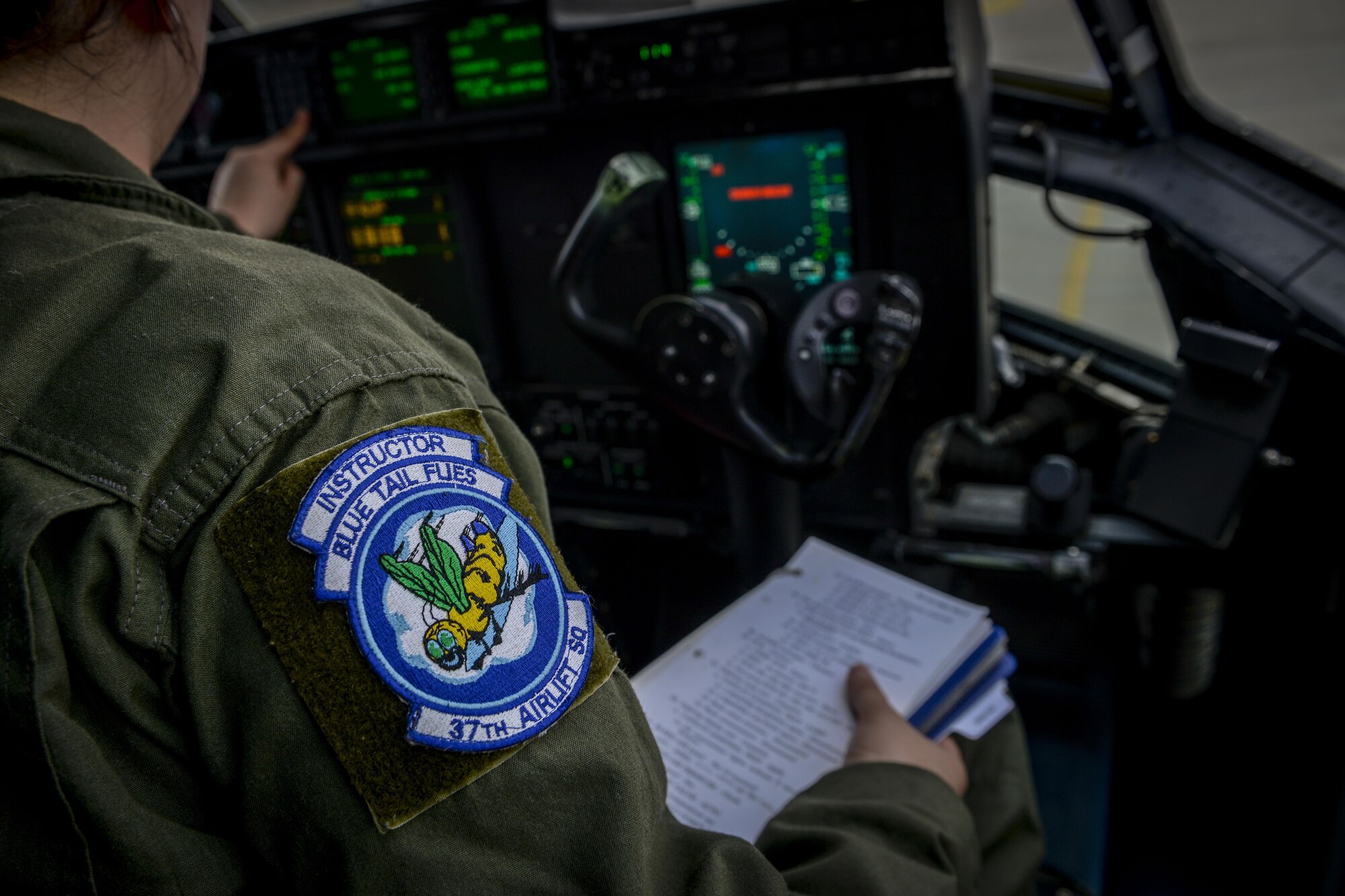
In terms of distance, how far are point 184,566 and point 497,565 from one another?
0.56 ft

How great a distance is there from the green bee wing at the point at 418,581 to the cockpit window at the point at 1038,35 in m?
7.89

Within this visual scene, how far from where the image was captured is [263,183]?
5.21ft

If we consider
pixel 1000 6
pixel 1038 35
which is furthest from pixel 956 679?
pixel 1000 6

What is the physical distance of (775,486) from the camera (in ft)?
4.58

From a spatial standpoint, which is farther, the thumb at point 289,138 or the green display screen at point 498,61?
the thumb at point 289,138

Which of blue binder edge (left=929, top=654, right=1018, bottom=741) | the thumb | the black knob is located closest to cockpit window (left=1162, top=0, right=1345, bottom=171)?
the black knob

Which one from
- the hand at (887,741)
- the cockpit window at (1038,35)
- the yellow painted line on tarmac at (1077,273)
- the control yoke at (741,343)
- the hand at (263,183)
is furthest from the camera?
the cockpit window at (1038,35)

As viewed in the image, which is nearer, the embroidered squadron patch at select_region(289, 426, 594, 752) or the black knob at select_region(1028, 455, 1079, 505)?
the embroidered squadron patch at select_region(289, 426, 594, 752)

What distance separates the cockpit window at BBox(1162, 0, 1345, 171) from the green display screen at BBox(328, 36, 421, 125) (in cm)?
571

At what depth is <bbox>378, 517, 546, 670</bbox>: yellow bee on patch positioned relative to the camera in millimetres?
497

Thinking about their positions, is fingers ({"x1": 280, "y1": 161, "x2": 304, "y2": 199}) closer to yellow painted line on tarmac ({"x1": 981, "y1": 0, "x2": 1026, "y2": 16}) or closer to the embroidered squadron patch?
the embroidered squadron patch

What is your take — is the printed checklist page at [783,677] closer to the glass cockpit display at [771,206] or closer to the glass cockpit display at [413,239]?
the glass cockpit display at [771,206]

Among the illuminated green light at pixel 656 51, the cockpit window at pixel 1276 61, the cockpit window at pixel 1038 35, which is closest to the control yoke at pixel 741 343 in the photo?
the illuminated green light at pixel 656 51

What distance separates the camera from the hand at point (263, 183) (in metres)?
1.56
